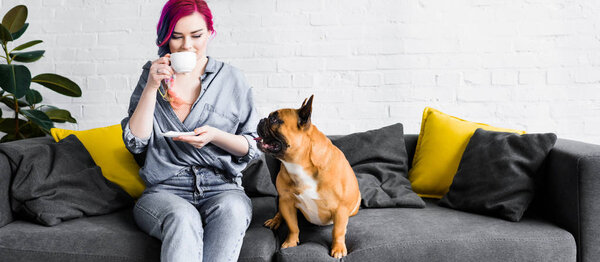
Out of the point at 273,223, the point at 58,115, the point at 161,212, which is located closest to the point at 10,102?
the point at 58,115

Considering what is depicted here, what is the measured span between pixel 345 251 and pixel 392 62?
4.62 ft

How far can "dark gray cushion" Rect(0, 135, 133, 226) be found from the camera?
169 cm

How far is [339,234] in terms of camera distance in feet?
5.08

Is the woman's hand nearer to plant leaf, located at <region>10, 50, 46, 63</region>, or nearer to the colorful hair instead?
the colorful hair

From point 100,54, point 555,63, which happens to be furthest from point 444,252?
point 100,54

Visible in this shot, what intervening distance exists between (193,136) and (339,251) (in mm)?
612

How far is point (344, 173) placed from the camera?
164 centimetres

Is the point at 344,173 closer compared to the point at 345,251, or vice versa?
the point at 345,251

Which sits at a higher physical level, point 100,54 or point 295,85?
point 100,54

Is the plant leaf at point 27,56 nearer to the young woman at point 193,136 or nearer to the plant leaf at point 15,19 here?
the plant leaf at point 15,19

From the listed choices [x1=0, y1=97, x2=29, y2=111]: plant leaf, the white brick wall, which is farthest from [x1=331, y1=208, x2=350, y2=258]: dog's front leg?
[x1=0, y1=97, x2=29, y2=111]: plant leaf

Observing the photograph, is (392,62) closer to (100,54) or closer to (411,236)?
(411,236)

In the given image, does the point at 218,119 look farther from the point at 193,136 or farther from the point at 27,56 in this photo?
the point at 27,56

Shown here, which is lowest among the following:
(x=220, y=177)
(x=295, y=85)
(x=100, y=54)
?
(x=220, y=177)
